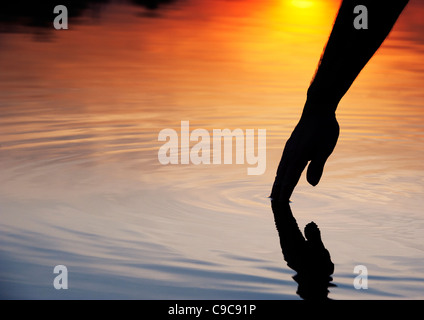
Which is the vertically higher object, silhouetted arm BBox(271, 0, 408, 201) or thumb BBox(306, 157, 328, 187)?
silhouetted arm BBox(271, 0, 408, 201)

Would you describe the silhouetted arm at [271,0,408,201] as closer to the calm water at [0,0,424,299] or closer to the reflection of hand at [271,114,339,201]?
the reflection of hand at [271,114,339,201]

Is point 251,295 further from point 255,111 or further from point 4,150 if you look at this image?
point 255,111

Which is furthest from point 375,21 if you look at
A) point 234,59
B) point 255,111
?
point 234,59

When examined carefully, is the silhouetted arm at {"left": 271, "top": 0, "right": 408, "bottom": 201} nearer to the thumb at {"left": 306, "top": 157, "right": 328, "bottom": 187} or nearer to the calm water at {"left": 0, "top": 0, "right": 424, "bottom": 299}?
the thumb at {"left": 306, "top": 157, "right": 328, "bottom": 187}

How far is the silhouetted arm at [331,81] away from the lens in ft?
9.95

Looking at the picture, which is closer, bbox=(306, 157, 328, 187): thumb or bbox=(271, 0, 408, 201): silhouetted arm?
bbox=(271, 0, 408, 201): silhouetted arm

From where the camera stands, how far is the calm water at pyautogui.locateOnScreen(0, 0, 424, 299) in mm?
2621

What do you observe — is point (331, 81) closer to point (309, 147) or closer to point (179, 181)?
point (309, 147)

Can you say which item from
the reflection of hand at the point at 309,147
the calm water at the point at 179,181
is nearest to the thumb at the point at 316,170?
the reflection of hand at the point at 309,147

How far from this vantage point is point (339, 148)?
14.7 feet

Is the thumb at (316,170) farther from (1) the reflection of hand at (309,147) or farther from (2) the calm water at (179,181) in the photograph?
(2) the calm water at (179,181)

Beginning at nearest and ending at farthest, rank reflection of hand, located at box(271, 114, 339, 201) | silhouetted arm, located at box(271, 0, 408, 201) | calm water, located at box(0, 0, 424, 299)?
calm water, located at box(0, 0, 424, 299) < silhouetted arm, located at box(271, 0, 408, 201) < reflection of hand, located at box(271, 114, 339, 201)

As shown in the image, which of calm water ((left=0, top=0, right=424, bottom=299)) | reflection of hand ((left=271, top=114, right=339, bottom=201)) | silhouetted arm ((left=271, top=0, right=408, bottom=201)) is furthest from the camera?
reflection of hand ((left=271, top=114, right=339, bottom=201))

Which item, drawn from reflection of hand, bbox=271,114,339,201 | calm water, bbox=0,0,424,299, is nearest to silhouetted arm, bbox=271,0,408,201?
reflection of hand, bbox=271,114,339,201
